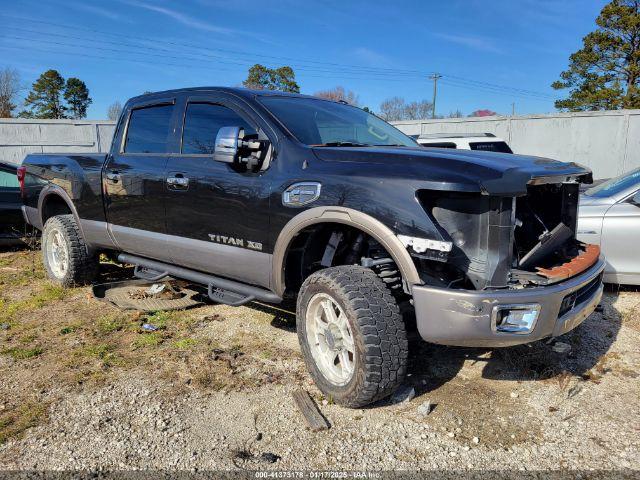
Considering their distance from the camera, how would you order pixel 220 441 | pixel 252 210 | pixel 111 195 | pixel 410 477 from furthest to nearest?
1. pixel 111 195
2. pixel 252 210
3. pixel 220 441
4. pixel 410 477

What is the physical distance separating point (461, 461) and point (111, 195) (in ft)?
12.6

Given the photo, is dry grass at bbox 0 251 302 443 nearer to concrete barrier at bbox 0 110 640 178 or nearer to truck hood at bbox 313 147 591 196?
truck hood at bbox 313 147 591 196

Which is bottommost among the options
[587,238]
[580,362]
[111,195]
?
[580,362]

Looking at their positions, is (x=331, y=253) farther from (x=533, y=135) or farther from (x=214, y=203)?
(x=533, y=135)

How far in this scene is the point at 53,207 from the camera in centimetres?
596

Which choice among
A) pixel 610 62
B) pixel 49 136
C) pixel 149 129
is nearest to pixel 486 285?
pixel 149 129

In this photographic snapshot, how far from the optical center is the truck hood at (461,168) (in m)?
2.59

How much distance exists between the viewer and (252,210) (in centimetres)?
353

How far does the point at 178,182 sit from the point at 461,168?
2315 mm

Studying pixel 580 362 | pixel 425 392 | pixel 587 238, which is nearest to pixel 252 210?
pixel 425 392

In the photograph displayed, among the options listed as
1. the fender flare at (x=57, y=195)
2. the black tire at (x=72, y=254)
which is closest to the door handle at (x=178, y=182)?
the fender flare at (x=57, y=195)

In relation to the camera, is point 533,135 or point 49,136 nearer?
point 533,135

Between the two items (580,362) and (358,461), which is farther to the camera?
(580,362)

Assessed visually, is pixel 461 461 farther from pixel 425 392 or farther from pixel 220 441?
pixel 220 441
